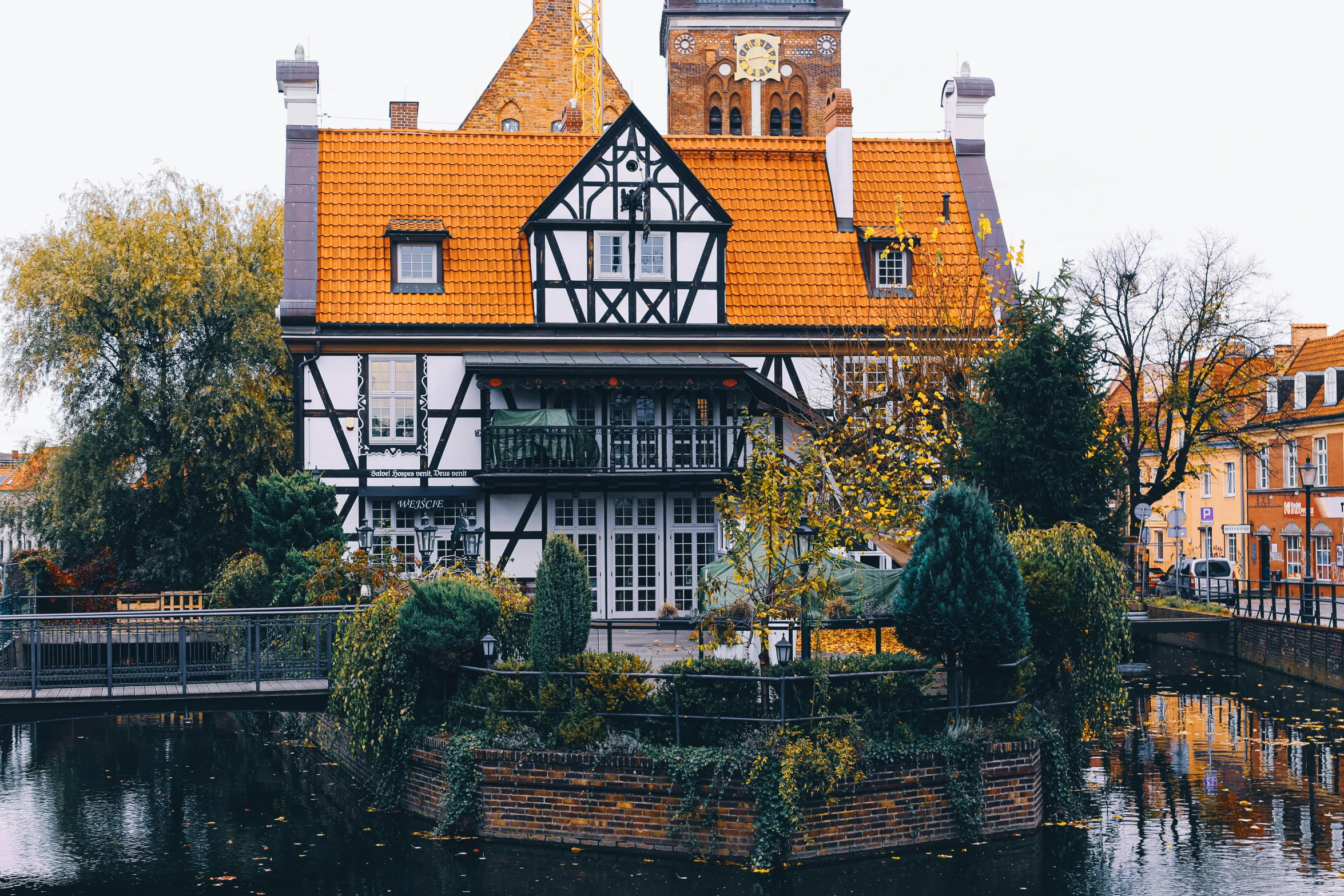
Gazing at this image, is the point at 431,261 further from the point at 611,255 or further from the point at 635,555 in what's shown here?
the point at 635,555

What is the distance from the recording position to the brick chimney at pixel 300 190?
2816cm

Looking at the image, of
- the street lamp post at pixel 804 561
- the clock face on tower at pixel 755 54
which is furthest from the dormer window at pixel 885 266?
the clock face on tower at pixel 755 54

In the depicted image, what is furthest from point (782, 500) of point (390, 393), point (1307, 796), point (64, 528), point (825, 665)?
point (64, 528)

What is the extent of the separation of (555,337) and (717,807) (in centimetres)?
1468

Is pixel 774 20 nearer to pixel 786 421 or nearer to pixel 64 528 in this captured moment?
pixel 786 421

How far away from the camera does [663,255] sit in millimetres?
29438

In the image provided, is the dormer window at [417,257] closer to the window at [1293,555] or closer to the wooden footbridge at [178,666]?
the wooden footbridge at [178,666]

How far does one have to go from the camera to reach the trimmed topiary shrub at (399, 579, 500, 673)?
1777 centimetres

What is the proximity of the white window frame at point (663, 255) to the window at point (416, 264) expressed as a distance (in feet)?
14.0

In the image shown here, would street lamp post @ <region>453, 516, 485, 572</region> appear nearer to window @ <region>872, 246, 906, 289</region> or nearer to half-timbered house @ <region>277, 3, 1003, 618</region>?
half-timbered house @ <region>277, 3, 1003, 618</region>

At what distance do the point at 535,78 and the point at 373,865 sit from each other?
33.4m

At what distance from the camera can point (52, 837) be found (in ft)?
57.2

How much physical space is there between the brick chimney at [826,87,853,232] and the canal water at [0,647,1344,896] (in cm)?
1358

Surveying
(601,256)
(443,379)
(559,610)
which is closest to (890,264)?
(601,256)
